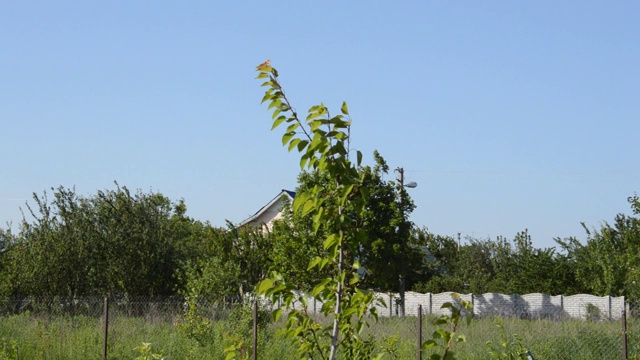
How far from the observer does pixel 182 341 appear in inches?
616

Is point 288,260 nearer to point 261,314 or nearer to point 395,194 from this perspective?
point 395,194

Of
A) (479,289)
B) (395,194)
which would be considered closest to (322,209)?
(395,194)

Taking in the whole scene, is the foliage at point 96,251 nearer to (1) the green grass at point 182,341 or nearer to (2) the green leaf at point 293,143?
(1) the green grass at point 182,341

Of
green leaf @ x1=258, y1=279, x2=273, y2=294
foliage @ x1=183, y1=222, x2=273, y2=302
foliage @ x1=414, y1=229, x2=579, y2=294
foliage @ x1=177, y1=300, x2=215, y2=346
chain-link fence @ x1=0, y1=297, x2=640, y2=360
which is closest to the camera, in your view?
green leaf @ x1=258, y1=279, x2=273, y2=294

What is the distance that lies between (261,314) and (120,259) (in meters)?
12.4

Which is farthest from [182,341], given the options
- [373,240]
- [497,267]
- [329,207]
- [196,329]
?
[497,267]

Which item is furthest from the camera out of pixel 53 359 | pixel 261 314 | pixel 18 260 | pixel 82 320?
pixel 18 260

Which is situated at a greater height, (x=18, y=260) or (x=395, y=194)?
(x=395, y=194)

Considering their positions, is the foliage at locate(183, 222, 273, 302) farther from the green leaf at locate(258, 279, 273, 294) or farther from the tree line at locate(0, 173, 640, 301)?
the green leaf at locate(258, 279, 273, 294)

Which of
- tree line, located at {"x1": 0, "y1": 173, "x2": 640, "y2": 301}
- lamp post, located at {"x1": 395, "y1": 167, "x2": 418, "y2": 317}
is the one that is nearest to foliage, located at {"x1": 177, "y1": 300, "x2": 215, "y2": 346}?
tree line, located at {"x1": 0, "y1": 173, "x2": 640, "y2": 301}

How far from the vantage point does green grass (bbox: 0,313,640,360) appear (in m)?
14.4

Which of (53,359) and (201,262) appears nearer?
(53,359)

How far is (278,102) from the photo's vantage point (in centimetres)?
464

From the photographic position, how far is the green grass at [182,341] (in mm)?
14391
